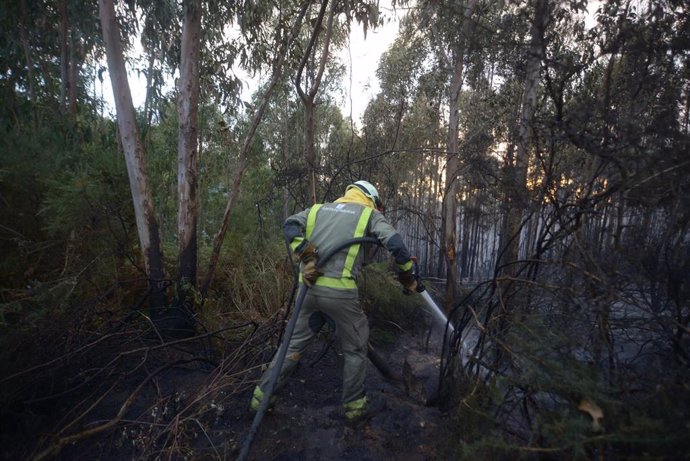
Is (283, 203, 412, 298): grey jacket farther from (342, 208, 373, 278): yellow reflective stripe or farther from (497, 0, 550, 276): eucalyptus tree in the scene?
(497, 0, 550, 276): eucalyptus tree

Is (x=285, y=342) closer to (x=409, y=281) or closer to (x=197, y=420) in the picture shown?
(x=197, y=420)

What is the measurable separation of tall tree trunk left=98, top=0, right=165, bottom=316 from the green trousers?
82.8 inches

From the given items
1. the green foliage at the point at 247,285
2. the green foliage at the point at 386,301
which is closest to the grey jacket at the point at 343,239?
the green foliage at the point at 247,285

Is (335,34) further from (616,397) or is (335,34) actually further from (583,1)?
(616,397)

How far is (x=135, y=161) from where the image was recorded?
15.7 ft

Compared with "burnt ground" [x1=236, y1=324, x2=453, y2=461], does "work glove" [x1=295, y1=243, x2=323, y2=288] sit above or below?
above

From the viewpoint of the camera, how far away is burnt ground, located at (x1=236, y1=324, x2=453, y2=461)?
309cm

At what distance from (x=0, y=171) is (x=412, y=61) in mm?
9280

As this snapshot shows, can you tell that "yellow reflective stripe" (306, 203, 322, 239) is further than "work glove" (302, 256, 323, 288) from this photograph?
Yes

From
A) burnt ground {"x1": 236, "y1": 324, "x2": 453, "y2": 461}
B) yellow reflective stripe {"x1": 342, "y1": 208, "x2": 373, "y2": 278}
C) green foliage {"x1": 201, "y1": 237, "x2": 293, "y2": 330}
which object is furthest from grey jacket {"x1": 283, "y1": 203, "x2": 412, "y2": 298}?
green foliage {"x1": 201, "y1": 237, "x2": 293, "y2": 330}

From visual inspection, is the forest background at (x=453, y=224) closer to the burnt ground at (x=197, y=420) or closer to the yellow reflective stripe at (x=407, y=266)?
the burnt ground at (x=197, y=420)

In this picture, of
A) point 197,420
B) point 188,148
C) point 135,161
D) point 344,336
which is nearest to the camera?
point 197,420

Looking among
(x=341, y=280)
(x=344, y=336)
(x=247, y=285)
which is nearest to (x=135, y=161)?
(x=247, y=285)

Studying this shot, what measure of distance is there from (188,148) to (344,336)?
10.2 feet
